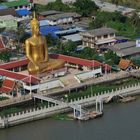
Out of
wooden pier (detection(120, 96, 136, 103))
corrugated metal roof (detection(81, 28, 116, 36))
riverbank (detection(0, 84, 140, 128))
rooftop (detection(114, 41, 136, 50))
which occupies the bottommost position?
wooden pier (detection(120, 96, 136, 103))

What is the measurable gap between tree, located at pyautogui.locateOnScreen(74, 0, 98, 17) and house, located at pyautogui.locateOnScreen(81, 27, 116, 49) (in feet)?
21.5

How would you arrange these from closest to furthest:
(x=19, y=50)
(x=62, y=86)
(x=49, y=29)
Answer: (x=62, y=86)
(x=19, y=50)
(x=49, y=29)

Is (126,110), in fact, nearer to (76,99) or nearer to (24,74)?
(76,99)

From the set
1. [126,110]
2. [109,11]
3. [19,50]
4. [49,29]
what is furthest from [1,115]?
[109,11]

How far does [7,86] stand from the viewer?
25.7 meters

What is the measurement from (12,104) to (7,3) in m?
18.0

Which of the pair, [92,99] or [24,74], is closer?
[92,99]

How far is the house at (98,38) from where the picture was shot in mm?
32312

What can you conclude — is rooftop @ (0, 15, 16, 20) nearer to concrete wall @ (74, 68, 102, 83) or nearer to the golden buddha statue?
the golden buddha statue

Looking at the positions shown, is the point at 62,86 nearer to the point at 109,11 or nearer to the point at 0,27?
the point at 0,27

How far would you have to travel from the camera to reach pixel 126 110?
24.3m

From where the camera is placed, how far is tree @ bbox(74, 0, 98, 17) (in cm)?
3938

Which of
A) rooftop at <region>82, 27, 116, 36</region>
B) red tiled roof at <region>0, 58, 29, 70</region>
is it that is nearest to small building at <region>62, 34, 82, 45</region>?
rooftop at <region>82, 27, 116, 36</region>

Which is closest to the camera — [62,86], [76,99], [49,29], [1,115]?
[1,115]
